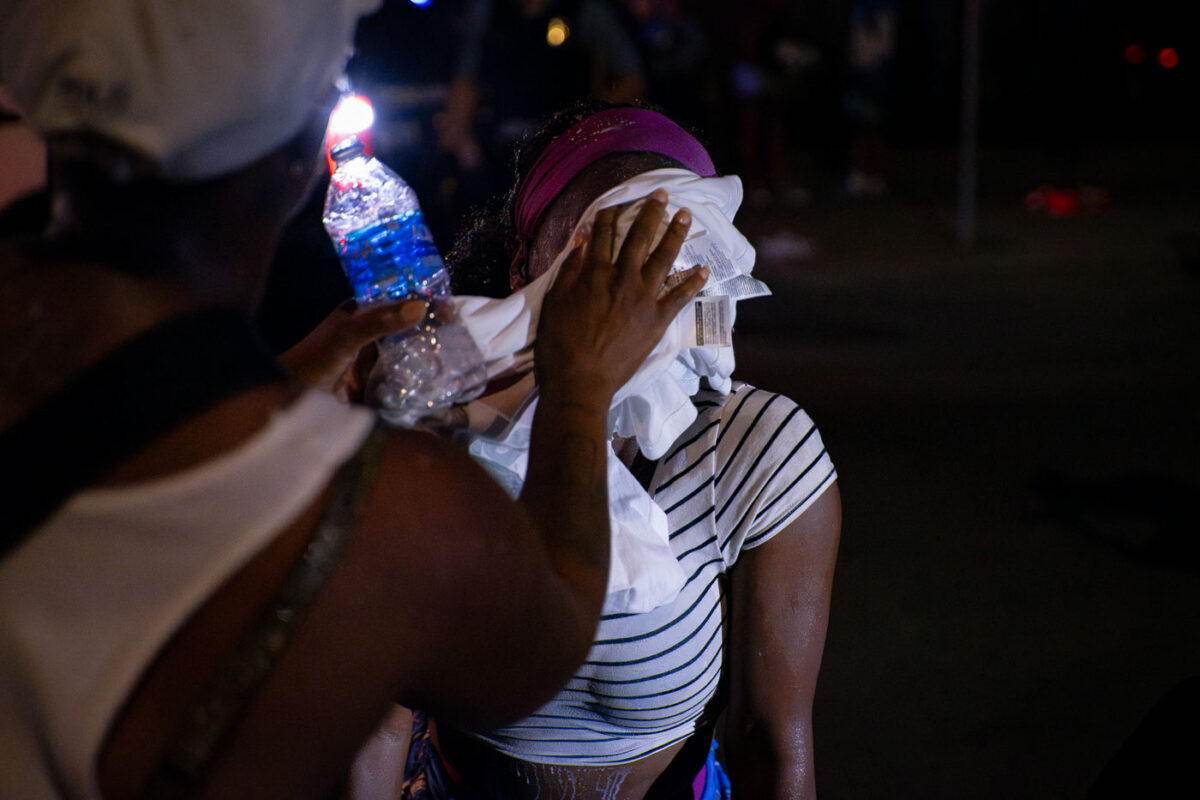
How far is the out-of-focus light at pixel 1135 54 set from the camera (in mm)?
18641

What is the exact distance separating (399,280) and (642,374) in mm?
560

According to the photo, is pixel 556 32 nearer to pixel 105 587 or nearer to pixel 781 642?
pixel 781 642

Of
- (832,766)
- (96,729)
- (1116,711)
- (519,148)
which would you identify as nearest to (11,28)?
(96,729)

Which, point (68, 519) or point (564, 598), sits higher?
point (68, 519)

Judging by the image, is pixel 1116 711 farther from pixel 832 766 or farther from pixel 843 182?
pixel 843 182

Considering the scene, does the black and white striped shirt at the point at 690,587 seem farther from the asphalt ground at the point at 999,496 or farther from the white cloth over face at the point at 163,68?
the white cloth over face at the point at 163,68

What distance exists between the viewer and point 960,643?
14.8 ft

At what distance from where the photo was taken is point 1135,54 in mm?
18719

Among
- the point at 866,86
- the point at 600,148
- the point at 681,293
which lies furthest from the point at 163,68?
the point at 866,86

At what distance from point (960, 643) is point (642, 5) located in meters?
8.75

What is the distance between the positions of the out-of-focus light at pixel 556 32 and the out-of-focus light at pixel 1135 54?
48.1 ft

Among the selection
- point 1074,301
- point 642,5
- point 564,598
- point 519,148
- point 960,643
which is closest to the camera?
point 564,598

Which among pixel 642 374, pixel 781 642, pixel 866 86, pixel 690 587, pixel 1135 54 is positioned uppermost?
pixel 642 374

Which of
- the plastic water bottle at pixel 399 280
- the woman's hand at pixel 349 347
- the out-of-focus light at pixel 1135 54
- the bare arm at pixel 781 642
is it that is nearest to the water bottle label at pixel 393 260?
the plastic water bottle at pixel 399 280
